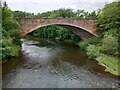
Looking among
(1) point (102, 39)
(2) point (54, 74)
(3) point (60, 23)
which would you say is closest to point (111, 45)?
(1) point (102, 39)

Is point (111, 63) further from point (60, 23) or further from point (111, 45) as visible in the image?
point (60, 23)

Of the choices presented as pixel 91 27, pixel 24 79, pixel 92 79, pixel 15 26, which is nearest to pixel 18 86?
pixel 24 79

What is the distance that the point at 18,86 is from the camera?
64.5 feet

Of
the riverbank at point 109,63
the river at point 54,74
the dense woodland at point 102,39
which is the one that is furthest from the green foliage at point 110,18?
the river at point 54,74

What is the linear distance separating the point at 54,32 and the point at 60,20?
1018 inches

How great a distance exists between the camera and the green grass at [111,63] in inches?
1005

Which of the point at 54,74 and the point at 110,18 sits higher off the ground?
the point at 110,18

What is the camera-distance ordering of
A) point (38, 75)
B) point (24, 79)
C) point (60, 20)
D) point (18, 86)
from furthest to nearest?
1. point (60, 20)
2. point (38, 75)
3. point (24, 79)
4. point (18, 86)

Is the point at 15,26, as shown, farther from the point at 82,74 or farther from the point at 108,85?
the point at 108,85

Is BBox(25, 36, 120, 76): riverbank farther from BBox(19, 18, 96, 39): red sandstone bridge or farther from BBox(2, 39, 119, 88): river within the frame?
BBox(19, 18, 96, 39): red sandstone bridge

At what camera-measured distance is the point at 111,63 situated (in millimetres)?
28344

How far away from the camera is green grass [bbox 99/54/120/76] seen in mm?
25531

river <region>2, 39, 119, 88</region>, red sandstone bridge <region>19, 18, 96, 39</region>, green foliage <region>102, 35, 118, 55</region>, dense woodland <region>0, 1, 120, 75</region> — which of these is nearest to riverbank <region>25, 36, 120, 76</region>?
dense woodland <region>0, 1, 120, 75</region>

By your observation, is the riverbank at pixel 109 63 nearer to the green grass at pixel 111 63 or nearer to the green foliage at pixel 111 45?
the green grass at pixel 111 63
